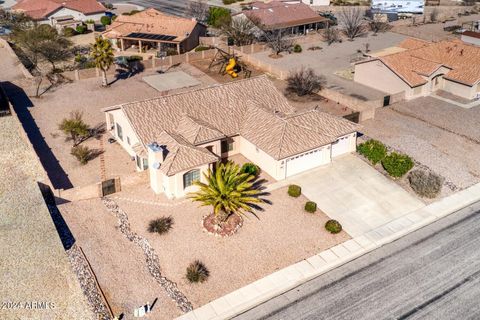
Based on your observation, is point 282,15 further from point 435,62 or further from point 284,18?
point 435,62

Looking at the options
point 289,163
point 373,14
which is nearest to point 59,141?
point 289,163

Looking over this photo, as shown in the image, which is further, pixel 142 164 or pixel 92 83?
pixel 92 83

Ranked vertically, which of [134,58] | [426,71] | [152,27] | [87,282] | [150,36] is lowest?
[87,282]

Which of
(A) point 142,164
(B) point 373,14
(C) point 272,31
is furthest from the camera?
(B) point 373,14

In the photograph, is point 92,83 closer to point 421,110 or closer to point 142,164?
point 142,164

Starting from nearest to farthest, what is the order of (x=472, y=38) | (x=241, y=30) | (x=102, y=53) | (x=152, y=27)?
(x=102, y=53) → (x=472, y=38) → (x=152, y=27) → (x=241, y=30)

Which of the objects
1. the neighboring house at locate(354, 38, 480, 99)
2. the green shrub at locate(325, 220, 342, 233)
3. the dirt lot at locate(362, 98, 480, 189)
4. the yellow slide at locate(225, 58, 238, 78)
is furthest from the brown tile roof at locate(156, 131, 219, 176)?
the neighboring house at locate(354, 38, 480, 99)

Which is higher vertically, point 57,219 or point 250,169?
point 250,169

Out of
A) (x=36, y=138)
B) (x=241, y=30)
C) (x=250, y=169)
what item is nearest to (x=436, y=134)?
→ (x=250, y=169)
